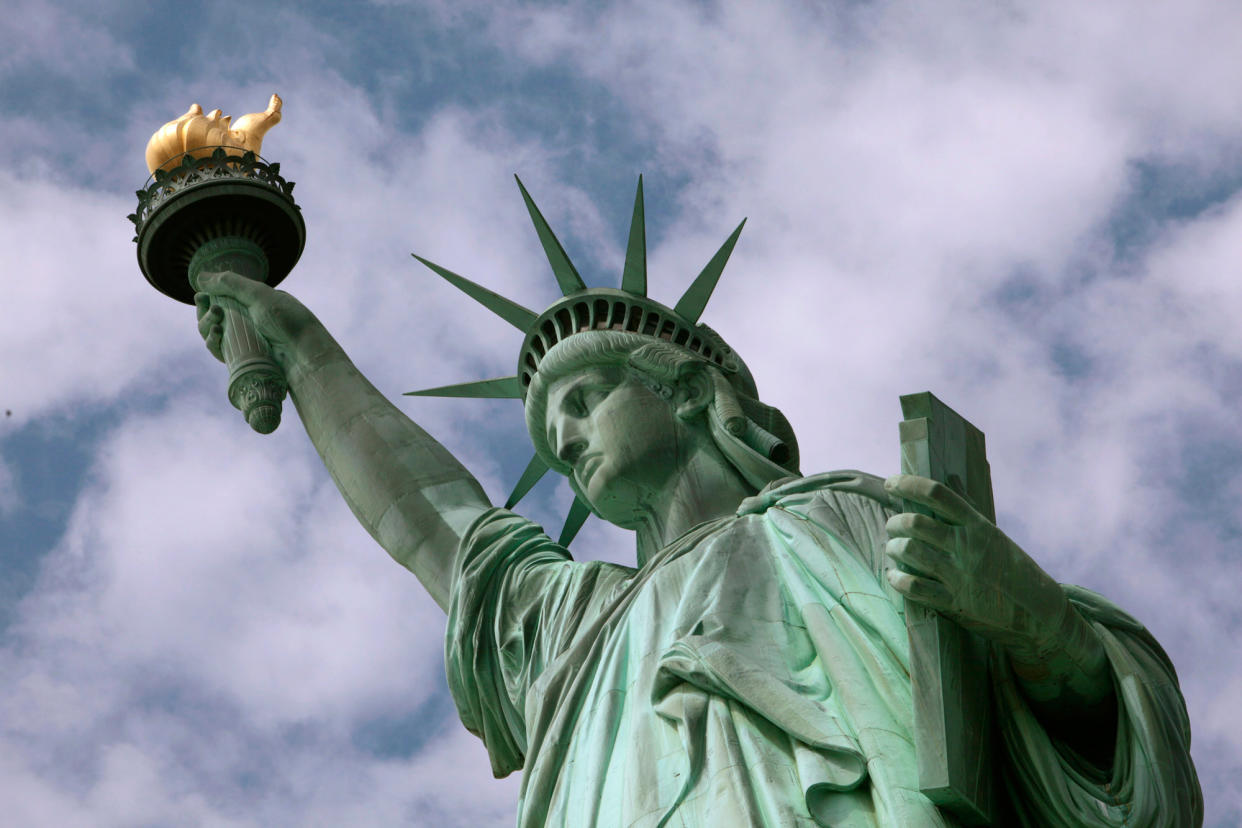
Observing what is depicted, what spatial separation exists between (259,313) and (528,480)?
1.82 metres

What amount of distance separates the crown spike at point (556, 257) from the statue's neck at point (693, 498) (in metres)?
1.24

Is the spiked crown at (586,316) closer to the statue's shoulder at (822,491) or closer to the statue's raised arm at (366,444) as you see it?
the statue's raised arm at (366,444)

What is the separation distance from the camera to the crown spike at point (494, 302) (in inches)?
465

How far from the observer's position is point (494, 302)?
11.9 meters

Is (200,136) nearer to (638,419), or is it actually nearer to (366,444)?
(366,444)

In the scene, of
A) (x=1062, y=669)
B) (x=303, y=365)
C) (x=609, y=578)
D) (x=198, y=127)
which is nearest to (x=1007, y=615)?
(x=1062, y=669)

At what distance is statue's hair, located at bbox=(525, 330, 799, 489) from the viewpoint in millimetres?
10844

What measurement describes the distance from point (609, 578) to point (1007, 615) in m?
2.71

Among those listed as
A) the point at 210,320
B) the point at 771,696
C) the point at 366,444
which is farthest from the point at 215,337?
the point at 771,696

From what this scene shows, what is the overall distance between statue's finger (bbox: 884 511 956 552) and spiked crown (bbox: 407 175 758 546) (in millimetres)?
3331

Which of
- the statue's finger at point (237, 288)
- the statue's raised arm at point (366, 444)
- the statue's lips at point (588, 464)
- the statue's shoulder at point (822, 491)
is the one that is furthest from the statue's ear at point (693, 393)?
the statue's finger at point (237, 288)

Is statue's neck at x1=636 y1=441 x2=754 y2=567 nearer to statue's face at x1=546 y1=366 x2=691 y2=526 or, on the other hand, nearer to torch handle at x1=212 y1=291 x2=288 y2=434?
statue's face at x1=546 y1=366 x2=691 y2=526

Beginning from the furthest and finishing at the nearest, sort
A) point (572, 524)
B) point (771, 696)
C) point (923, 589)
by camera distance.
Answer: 1. point (572, 524)
2. point (771, 696)
3. point (923, 589)

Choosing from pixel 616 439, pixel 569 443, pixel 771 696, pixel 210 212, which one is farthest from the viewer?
pixel 210 212
